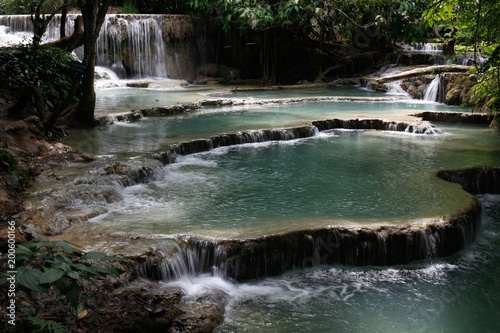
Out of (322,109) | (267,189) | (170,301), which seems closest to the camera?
(170,301)

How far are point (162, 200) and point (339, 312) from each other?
2.92 meters

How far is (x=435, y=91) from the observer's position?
15.2m

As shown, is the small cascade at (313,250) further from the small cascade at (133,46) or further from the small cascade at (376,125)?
the small cascade at (133,46)

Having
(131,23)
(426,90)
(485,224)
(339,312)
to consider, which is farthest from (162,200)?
(131,23)

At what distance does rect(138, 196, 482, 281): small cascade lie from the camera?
461 cm

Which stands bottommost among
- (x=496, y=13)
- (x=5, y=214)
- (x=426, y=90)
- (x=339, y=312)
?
(x=339, y=312)

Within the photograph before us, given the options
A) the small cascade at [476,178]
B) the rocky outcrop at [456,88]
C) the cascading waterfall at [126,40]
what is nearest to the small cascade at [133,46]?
the cascading waterfall at [126,40]

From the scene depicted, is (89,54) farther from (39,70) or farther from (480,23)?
(480,23)

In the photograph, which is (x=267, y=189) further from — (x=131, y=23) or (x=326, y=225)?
(x=131, y=23)

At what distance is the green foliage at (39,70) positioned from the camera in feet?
26.4

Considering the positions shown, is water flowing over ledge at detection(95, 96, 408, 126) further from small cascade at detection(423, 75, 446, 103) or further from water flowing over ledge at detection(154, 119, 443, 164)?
water flowing over ledge at detection(154, 119, 443, 164)

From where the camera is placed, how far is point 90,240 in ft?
14.5

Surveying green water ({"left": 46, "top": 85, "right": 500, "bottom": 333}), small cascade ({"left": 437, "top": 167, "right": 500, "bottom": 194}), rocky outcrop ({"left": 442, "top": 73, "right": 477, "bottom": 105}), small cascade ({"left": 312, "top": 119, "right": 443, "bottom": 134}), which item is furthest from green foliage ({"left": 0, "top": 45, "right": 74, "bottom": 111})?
rocky outcrop ({"left": 442, "top": 73, "right": 477, "bottom": 105})

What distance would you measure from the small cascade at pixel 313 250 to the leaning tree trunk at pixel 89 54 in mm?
4287
